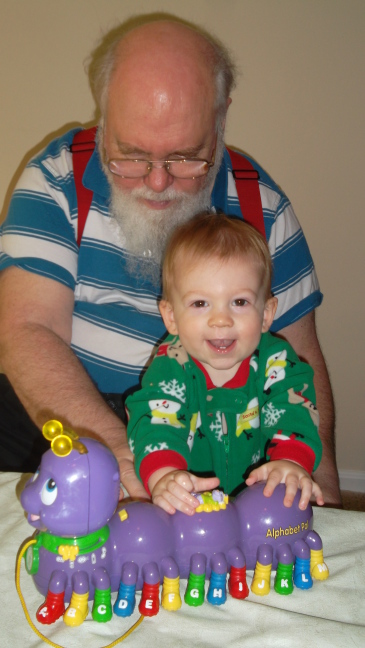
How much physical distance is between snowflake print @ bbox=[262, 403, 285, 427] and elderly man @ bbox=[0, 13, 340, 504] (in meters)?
0.33

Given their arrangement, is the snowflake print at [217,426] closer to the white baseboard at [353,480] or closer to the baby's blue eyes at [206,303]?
the baby's blue eyes at [206,303]

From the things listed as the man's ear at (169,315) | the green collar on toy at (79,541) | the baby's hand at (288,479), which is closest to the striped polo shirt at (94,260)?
the man's ear at (169,315)

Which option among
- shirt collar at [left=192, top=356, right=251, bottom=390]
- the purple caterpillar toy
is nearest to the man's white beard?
shirt collar at [left=192, top=356, right=251, bottom=390]

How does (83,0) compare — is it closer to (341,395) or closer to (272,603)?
(341,395)

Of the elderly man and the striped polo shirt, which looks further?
the striped polo shirt

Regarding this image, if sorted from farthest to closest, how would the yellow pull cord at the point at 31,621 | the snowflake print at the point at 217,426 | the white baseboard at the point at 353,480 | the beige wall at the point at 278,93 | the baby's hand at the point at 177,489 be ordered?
1. the white baseboard at the point at 353,480
2. the beige wall at the point at 278,93
3. the snowflake print at the point at 217,426
4. the baby's hand at the point at 177,489
5. the yellow pull cord at the point at 31,621

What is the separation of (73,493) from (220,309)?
1.26ft

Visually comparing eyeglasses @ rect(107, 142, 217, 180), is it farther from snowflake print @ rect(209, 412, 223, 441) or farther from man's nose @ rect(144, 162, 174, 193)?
snowflake print @ rect(209, 412, 223, 441)

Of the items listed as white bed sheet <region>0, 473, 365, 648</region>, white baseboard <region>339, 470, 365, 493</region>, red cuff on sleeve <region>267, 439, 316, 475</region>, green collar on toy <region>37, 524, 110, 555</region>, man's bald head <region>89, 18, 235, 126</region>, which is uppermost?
man's bald head <region>89, 18, 235, 126</region>

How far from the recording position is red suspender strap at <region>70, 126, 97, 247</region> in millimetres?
1330

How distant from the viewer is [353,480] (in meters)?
2.31

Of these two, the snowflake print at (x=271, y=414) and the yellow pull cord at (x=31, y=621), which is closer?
the yellow pull cord at (x=31, y=621)

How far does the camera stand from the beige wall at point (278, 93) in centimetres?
187

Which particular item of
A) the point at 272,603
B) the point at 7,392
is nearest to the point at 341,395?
the point at 7,392
